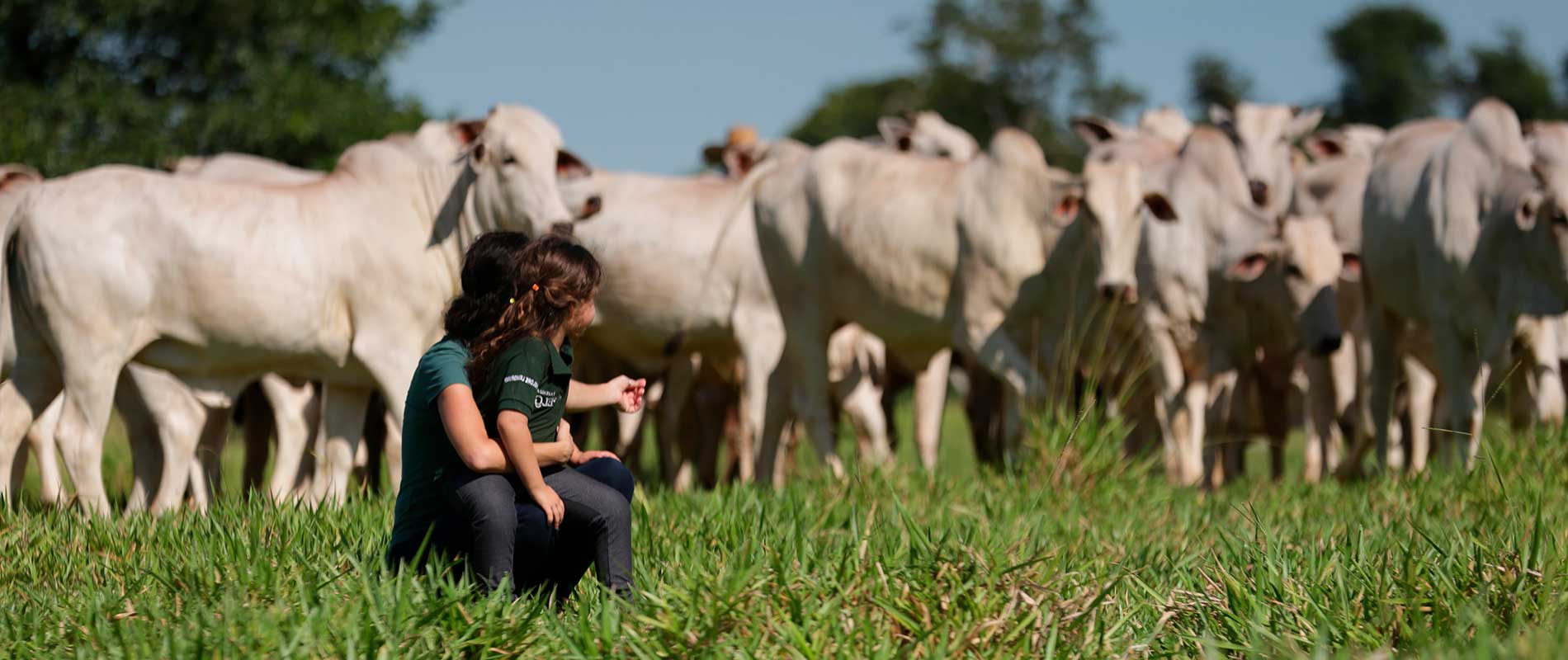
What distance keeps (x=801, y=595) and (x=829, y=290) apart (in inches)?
219

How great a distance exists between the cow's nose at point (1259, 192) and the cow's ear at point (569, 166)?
14.9 ft

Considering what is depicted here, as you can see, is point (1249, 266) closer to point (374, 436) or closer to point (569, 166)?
point (569, 166)

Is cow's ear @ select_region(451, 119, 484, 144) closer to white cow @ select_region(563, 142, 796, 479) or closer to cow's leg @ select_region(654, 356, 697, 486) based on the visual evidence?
white cow @ select_region(563, 142, 796, 479)

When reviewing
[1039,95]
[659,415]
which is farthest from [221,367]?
[1039,95]

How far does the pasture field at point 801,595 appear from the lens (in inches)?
143

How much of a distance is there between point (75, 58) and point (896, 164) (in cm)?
1496

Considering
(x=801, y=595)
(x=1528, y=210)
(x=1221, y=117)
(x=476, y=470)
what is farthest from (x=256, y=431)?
(x=801, y=595)

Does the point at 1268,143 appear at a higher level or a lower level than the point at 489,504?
lower

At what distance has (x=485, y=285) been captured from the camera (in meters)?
4.38

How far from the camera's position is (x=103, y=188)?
7.20m

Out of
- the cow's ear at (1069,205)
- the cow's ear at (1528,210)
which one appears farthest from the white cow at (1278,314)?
the cow's ear at (1069,205)

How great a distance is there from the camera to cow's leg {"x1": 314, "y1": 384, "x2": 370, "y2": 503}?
7.78 metres

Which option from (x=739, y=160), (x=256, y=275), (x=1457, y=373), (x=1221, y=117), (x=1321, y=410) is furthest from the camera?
(x=1221, y=117)

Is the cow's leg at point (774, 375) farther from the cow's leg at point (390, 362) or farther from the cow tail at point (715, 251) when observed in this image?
the cow's leg at point (390, 362)
